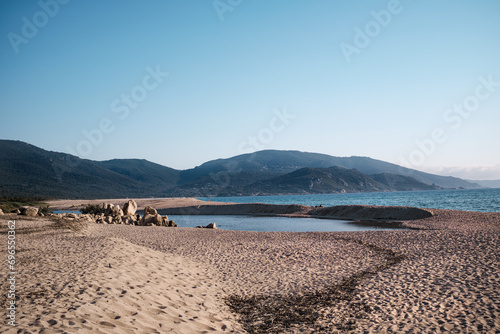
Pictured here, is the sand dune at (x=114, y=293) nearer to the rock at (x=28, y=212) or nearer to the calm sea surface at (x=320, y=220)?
the rock at (x=28, y=212)

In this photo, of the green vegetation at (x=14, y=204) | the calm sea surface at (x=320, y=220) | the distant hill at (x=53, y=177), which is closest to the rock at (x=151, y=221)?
the calm sea surface at (x=320, y=220)

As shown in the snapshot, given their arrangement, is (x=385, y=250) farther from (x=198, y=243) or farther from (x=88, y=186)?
(x=88, y=186)

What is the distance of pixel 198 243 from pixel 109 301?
→ 11.3 m

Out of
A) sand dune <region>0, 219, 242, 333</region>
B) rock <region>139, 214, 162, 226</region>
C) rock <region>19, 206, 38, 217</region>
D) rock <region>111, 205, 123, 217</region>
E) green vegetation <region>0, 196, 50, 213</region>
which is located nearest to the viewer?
sand dune <region>0, 219, 242, 333</region>

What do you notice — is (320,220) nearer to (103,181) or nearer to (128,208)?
(128,208)

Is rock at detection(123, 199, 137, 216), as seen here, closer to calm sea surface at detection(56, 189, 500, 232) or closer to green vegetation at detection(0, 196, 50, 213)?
calm sea surface at detection(56, 189, 500, 232)

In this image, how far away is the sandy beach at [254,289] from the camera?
21.1ft

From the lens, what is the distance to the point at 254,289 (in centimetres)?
951

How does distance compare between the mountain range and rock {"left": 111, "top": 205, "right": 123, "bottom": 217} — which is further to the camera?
the mountain range

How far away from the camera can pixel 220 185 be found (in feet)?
644

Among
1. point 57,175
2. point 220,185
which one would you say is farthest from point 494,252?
point 220,185

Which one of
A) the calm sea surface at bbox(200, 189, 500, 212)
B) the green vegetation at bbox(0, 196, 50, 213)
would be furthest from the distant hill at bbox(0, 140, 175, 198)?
the calm sea surface at bbox(200, 189, 500, 212)

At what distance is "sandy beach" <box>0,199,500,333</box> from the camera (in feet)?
21.1

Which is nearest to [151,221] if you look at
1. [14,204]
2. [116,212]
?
[116,212]
